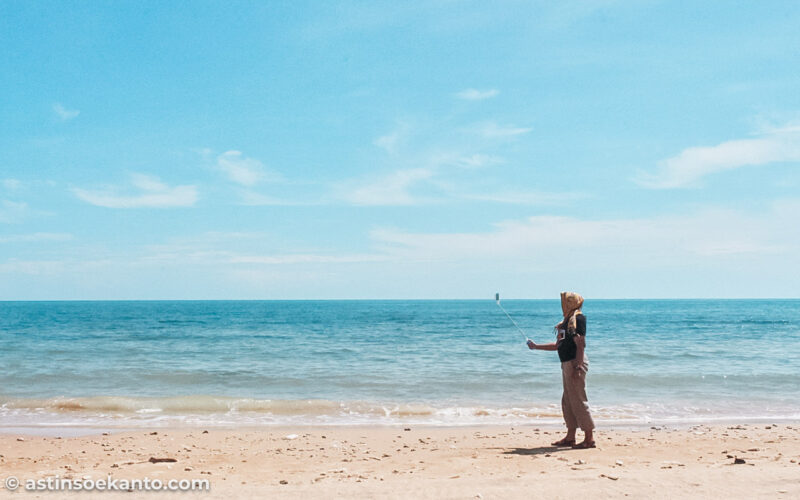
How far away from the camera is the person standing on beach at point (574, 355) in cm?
730

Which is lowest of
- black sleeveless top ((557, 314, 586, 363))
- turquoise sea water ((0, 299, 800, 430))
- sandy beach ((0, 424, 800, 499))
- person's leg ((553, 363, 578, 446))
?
turquoise sea water ((0, 299, 800, 430))

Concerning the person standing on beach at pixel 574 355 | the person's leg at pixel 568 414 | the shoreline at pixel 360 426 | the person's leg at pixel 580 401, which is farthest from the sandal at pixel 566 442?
the shoreline at pixel 360 426

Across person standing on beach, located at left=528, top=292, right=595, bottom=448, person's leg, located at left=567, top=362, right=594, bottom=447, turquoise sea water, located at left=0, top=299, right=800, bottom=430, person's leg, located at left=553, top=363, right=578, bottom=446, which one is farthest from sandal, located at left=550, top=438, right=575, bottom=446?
turquoise sea water, located at left=0, top=299, right=800, bottom=430

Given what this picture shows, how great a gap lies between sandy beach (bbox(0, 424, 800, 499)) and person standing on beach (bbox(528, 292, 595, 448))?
1.42ft

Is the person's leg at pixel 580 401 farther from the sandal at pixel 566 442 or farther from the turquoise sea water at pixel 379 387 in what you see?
the turquoise sea water at pixel 379 387

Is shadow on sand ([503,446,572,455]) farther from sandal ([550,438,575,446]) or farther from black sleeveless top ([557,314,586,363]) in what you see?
black sleeveless top ([557,314,586,363])

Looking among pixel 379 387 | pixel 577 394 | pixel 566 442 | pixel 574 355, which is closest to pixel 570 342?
pixel 574 355

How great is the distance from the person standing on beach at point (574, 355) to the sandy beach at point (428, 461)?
43cm

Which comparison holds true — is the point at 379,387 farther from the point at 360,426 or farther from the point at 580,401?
the point at 580,401

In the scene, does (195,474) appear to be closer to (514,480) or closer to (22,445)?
(514,480)

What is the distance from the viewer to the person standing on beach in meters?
7.30

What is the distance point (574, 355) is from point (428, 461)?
7.13 feet

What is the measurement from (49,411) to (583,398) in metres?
10.6

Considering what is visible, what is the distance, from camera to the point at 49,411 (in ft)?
40.2
